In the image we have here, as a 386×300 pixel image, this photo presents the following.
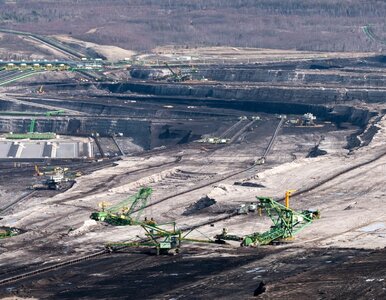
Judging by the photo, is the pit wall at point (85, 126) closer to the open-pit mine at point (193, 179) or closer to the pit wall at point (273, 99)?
the open-pit mine at point (193, 179)

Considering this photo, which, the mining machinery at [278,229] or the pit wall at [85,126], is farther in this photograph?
the pit wall at [85,126]

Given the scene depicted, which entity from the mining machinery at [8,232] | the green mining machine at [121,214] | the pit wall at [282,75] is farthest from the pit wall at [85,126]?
the mining machinery at [8,232]

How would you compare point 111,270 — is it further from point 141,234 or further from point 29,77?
point 29,77

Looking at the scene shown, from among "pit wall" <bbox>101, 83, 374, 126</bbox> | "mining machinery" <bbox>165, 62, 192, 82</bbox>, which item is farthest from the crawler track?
"mining machinery" <bbox>165, 62, 192, 82</bbox>

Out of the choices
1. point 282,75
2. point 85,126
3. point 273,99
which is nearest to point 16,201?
point 85,126

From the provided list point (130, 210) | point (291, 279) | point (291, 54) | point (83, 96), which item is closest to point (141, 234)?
point (130, 210)

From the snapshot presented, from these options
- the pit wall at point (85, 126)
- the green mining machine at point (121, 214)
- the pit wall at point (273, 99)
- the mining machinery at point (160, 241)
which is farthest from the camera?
the pit wall at point (273, 99)
